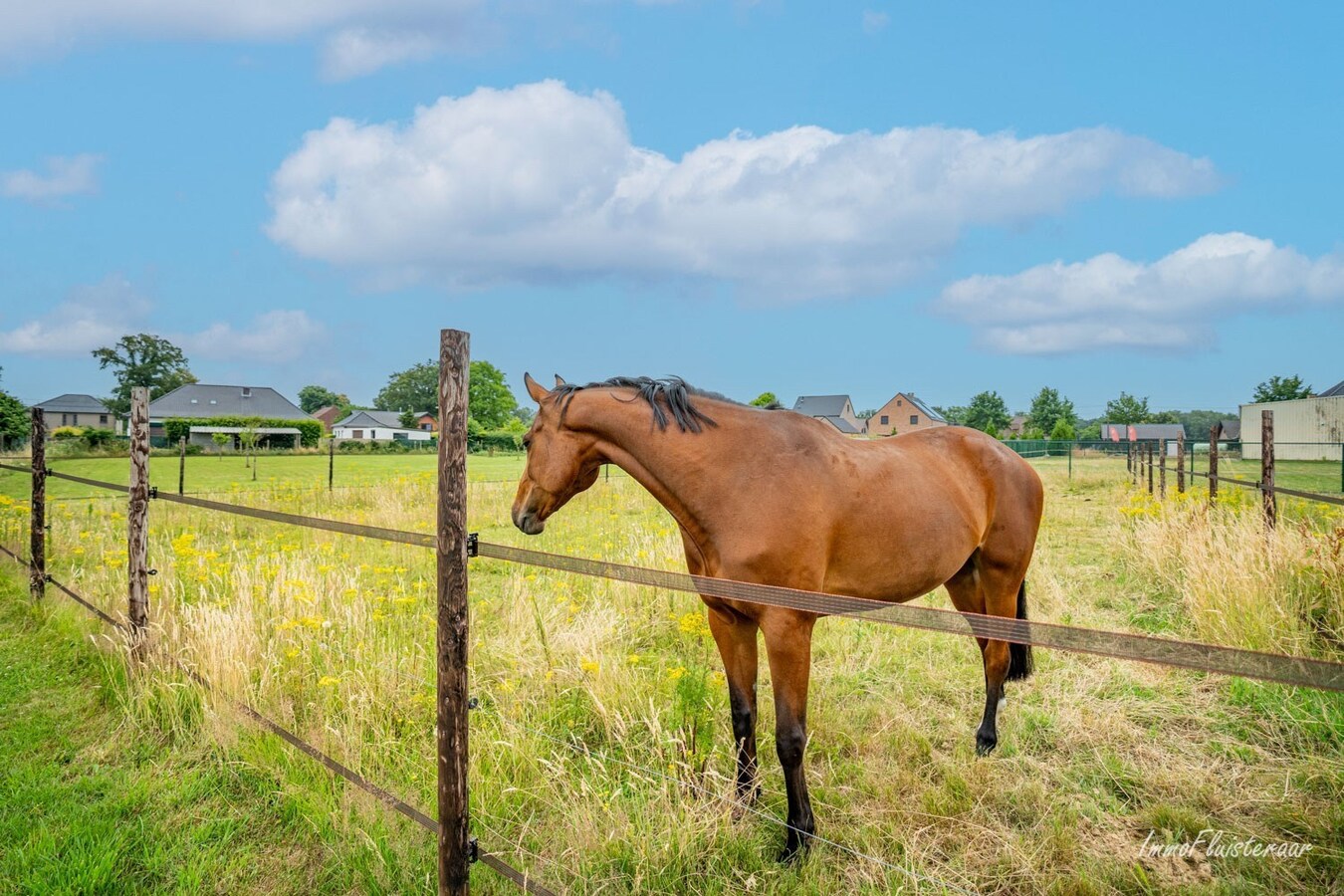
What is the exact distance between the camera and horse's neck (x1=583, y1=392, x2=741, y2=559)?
2.81 meters

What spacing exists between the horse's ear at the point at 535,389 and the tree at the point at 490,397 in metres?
61.8

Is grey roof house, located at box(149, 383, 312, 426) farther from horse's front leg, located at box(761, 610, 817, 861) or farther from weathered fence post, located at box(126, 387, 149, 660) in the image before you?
horse's front leg, located at box(761, 610, 817, 861)

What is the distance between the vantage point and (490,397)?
68125mm

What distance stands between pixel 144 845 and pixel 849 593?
3.10 metres

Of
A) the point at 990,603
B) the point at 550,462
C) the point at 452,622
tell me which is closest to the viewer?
the point at 452,622

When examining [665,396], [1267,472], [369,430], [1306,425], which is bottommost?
[1267,472]

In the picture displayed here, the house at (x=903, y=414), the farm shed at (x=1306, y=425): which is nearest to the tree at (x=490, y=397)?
the house at (x=903, y=414)

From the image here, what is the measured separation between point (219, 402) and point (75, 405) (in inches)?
1050

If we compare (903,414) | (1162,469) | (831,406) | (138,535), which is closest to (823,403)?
(831,406)

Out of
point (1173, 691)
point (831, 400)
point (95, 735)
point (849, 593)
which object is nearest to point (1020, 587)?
point (1173, 691)

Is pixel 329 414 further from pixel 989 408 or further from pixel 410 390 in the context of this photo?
pixel 989 408

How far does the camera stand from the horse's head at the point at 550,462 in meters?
2.93

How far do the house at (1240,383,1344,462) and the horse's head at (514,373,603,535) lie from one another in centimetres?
4355

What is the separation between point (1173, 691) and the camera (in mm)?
4266
